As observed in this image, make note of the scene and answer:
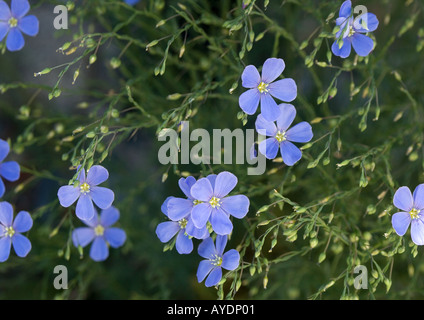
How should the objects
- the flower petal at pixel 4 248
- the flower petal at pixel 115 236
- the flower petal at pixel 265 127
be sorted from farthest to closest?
the flower petal at pixel 115 236 → the flower petal at pixel 4 248 → the flower petal at pixel 265 127

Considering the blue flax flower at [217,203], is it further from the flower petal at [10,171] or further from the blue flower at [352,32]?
the flower petal at [10,171]

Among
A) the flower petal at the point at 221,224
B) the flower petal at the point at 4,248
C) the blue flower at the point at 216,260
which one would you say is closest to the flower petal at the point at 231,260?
the blue flower at the point at 216,260

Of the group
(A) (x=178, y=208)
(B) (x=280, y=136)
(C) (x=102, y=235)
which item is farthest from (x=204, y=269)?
(C) (x=102, y=235)

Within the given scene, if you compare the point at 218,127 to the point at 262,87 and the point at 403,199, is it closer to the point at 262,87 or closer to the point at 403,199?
the point at 262,87

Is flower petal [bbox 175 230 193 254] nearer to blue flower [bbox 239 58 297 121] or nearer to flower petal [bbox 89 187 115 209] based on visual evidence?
flower petal [bbox 89 187 115 209]
